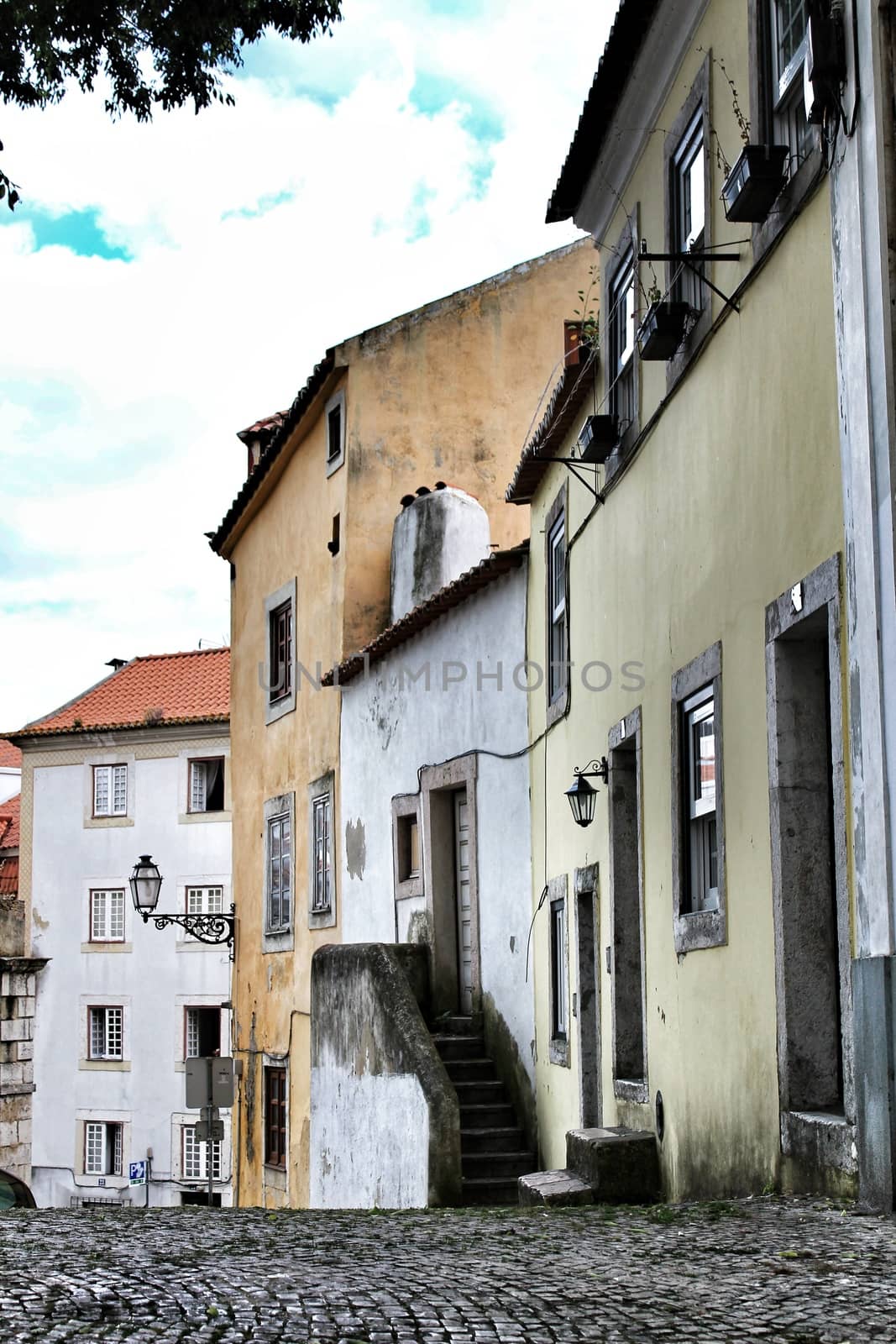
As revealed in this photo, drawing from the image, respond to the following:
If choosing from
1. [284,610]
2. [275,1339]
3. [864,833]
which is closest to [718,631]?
[864,833]

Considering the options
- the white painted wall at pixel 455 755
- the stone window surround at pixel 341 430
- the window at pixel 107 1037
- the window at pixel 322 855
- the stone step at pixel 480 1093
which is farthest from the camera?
the window at pixel 107 1037

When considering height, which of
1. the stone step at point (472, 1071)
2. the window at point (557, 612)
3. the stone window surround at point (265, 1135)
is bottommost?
the stone window surround at point (265, 1135)

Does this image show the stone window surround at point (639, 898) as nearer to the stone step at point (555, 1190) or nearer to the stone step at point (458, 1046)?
the stone step at point (555, 1190)

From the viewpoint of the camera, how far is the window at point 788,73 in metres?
8.01

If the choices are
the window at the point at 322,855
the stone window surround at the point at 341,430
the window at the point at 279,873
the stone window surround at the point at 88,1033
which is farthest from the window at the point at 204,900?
the stone window surround at the point at 341,430

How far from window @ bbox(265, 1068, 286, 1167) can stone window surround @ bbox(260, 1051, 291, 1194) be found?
1.3 inches

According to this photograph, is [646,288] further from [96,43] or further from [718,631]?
[96,43]

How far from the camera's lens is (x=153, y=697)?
40.0 m

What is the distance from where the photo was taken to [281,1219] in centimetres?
815

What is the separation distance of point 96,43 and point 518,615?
7943 mm

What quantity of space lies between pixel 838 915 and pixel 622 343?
18.8ft

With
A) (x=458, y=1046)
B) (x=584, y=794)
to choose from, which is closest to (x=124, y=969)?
(x=458, y=1046)

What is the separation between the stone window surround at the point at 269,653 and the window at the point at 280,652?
47mm

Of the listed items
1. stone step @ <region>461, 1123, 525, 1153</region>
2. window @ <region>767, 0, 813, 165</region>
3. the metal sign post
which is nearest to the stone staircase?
stone step @ <region>461, 1123, 525, 1153</region>
